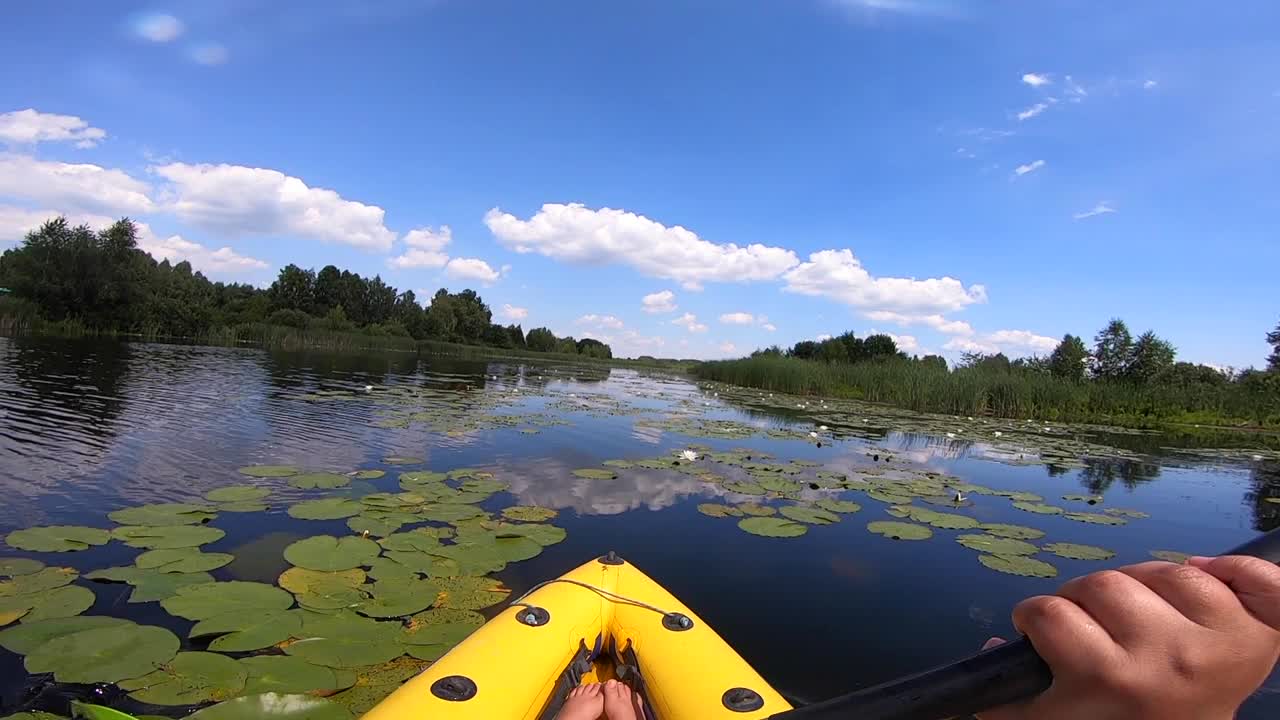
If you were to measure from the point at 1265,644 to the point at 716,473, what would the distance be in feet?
19.7

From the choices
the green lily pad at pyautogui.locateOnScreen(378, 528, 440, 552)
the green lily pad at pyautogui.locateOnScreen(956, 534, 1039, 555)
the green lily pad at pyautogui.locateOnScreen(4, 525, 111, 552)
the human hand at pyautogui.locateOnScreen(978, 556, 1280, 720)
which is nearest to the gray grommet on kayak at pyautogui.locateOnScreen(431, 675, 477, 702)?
the human hand at pyautogui.locateOnScreen(978, 556, 1280, 720)

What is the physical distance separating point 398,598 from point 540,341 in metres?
74.6

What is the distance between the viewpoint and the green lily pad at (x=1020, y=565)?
3854 millimetres

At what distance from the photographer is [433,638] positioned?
2.61m

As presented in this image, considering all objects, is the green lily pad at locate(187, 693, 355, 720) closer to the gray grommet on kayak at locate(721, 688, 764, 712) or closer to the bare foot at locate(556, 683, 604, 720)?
the bare foot at locate(556, 683, 604, 720)

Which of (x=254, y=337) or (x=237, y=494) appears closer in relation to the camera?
(x=237, y=494)

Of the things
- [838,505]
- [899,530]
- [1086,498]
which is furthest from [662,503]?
[1086,498]

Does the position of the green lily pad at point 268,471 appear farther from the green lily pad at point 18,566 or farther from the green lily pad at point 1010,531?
the green lily pad at point 1010,531

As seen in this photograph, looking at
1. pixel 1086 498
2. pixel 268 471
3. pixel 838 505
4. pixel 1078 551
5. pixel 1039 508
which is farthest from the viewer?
pixel 1086 498

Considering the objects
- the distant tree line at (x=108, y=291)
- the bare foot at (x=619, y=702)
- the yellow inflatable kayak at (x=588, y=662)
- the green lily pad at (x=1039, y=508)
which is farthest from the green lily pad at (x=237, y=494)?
the distant tree line at (x=108, y=291)

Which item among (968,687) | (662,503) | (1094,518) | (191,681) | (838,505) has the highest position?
(968,687)

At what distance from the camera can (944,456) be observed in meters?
8.59

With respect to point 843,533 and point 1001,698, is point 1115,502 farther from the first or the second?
point 1001,698

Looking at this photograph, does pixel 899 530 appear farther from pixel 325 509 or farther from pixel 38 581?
pixel 38 581
